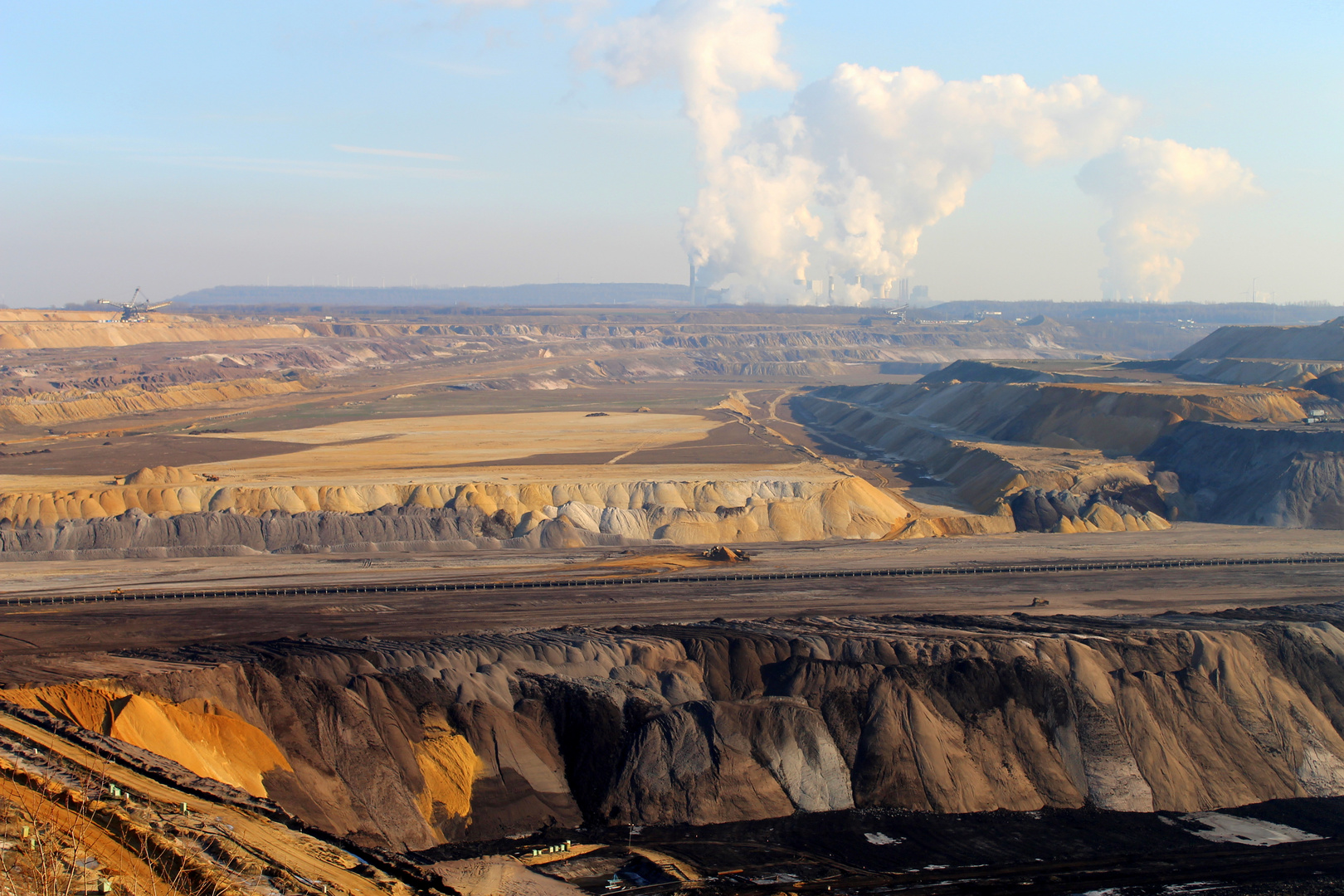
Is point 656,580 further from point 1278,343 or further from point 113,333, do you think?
point 113,333

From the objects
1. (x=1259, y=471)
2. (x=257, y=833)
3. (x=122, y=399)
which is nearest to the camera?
(x=257, y=833)

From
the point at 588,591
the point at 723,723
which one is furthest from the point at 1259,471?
the point at 723,723

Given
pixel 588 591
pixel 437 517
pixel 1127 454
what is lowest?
pixel 588 591

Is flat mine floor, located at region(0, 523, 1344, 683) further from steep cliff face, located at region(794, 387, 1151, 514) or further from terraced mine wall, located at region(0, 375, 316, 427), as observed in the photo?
terraced mine wall, located at region(0, 375, 316, 427)

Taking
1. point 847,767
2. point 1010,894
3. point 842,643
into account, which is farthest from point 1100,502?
point 1010,894

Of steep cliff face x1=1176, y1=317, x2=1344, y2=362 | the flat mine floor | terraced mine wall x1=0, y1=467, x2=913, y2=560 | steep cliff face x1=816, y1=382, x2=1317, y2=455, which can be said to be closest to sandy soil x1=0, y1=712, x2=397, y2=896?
the flat mine floor

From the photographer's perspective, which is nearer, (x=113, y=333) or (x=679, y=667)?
(x=679, y=667)

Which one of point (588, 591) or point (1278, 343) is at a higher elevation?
point (1278, 343)

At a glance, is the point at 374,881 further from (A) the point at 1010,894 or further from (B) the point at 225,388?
(B) the point at 225,388
